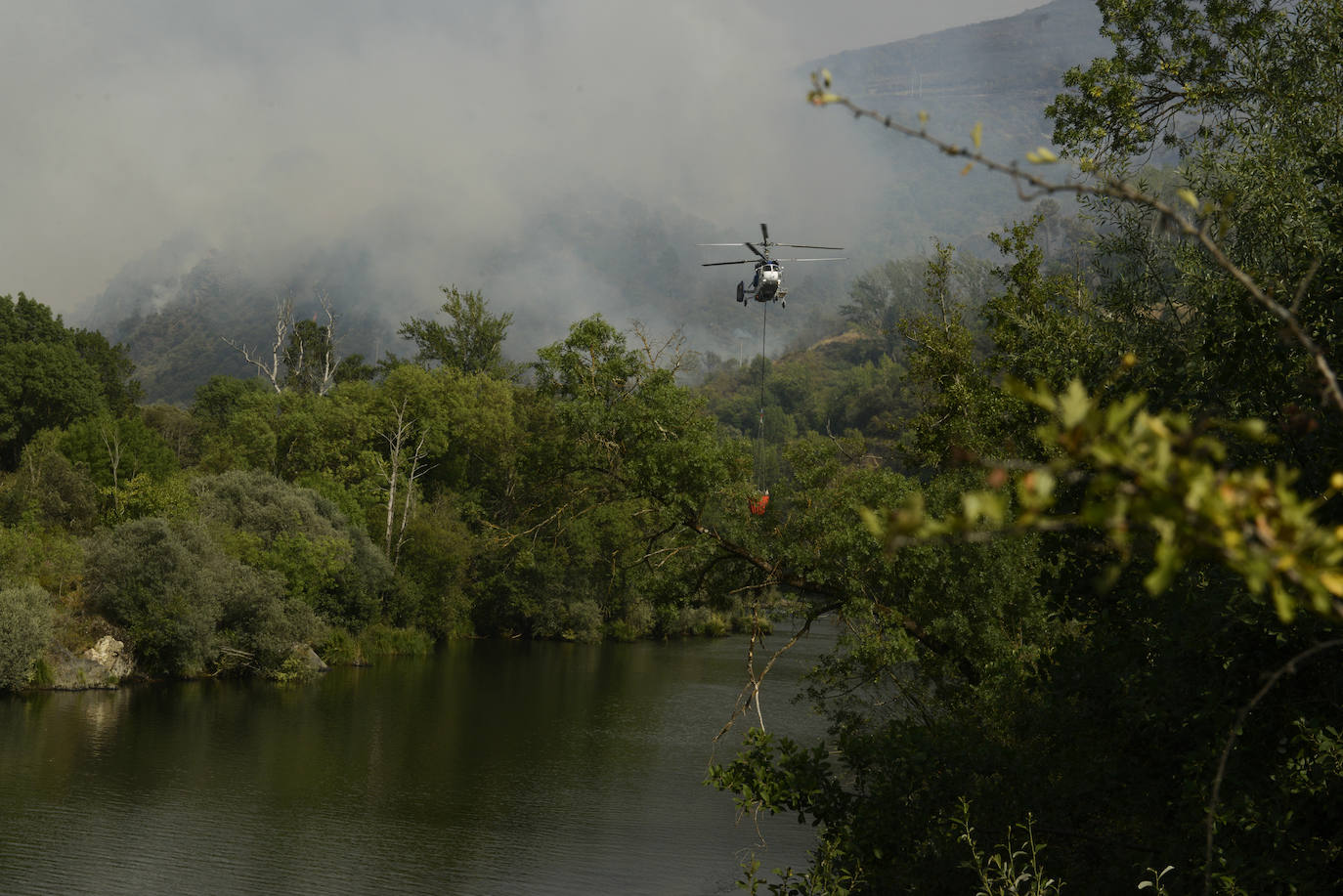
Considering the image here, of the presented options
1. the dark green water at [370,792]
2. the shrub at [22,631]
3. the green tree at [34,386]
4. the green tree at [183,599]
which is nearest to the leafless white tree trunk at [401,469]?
the green tree at [183,599]

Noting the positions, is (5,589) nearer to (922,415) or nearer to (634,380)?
(634,380)

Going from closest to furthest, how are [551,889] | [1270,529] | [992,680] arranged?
[1270,529]
[992,680]
[551,889]

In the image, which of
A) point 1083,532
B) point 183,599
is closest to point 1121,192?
point 1083,532

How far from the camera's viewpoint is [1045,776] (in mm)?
9117

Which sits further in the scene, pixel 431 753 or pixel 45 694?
pixel 45 694

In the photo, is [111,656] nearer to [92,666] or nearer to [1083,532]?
[92,666]

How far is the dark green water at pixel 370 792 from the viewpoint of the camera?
19062 mm

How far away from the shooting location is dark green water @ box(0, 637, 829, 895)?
19062mm

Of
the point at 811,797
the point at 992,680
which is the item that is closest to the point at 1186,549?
the point at 811,797

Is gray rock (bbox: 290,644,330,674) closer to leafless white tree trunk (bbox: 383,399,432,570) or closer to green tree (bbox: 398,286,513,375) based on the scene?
leafless white tree trunk (bbox: 383,399,432,570)

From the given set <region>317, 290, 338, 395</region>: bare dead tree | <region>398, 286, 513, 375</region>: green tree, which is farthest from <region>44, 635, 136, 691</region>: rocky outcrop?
<region>317, 290, 338, 395</region>: bare dead tree

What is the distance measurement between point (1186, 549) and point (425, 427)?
5426cm

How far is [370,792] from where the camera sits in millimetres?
23891

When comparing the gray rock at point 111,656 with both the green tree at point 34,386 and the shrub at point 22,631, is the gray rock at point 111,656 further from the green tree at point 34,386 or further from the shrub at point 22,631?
the green tree at point 34,386
